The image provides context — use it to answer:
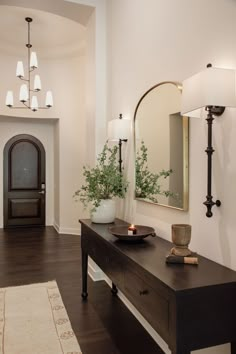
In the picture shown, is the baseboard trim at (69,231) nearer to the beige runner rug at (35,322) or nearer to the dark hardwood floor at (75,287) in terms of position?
the dark hardwood floor at (75,287)

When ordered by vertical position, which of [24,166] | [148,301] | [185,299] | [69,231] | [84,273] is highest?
[24,166]

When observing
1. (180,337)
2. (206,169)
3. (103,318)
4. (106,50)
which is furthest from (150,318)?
(106,50)

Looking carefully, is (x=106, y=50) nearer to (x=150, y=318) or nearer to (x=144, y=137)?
(x=144, y=137)

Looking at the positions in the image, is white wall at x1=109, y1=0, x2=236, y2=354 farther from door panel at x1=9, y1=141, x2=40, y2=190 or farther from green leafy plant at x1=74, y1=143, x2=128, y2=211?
door panel at x1=9, y1=141, x2=40, y2=190

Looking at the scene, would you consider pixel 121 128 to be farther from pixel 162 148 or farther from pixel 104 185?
pixel 162 148

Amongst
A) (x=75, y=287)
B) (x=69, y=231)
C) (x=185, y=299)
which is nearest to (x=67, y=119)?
(x=69, y=231)

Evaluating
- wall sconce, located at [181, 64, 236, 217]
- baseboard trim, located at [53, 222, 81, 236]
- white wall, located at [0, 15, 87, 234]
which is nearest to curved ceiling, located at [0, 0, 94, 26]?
white wall, located at [0, 15, 87, 234]

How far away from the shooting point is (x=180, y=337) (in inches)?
52.6

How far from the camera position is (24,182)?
6.96 metres

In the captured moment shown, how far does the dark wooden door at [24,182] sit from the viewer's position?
6848 mm

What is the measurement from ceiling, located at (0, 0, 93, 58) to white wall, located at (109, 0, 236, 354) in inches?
44.5

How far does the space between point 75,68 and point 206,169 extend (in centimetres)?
509

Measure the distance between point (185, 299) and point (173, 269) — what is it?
0.27m

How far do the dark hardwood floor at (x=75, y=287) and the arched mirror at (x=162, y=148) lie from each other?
3.70 feet
